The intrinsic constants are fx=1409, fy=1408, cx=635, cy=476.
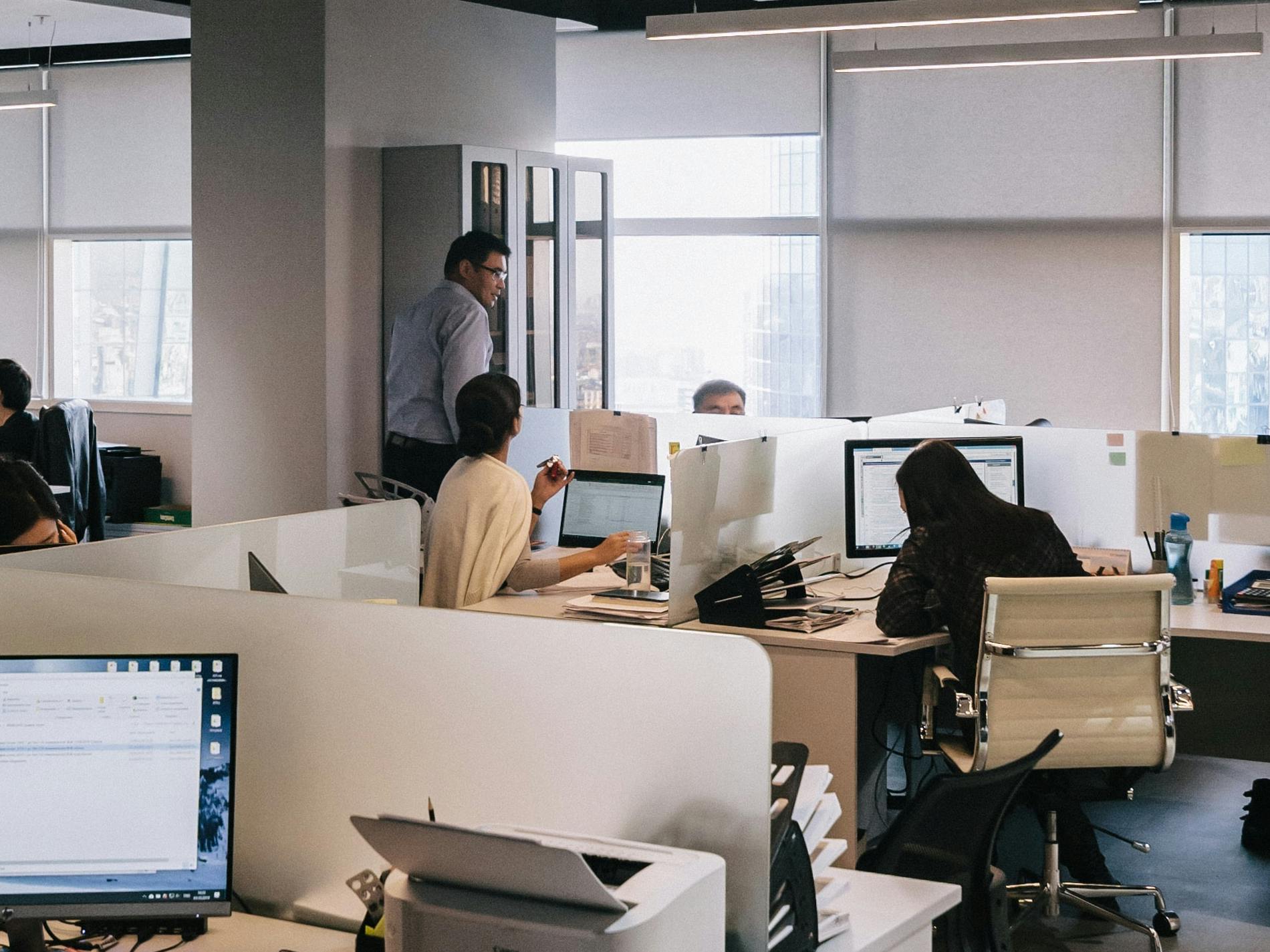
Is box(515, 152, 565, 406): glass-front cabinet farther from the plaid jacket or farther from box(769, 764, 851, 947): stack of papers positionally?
box(769, 764, 851, 947): stack of papers

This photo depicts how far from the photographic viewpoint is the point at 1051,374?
22.3 feet

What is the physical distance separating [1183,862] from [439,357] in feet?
11.0

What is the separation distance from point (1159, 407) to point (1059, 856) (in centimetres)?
343

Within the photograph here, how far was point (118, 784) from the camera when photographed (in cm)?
170

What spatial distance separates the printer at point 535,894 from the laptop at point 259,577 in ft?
3.57

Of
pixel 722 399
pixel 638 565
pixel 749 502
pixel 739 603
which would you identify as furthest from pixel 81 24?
pixel 739 603

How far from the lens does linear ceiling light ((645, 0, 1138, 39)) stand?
14.7 feet

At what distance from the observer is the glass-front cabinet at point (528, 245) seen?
6.00 m

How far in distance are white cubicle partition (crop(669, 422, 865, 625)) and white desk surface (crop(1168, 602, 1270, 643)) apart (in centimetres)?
107

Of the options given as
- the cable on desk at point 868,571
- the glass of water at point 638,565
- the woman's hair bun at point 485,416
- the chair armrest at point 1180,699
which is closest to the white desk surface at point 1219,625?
the chair armrest at point 1180,699

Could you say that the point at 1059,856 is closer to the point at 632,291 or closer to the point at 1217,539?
the point at 1217,539

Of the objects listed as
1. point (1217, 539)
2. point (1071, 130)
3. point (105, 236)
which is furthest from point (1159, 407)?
point (105, 236)

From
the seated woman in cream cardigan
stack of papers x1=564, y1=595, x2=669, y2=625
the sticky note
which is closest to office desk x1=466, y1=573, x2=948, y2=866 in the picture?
stack of papers x1=564, y1=595, x2=669, y2=625

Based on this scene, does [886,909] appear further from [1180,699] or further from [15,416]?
[15,416]
